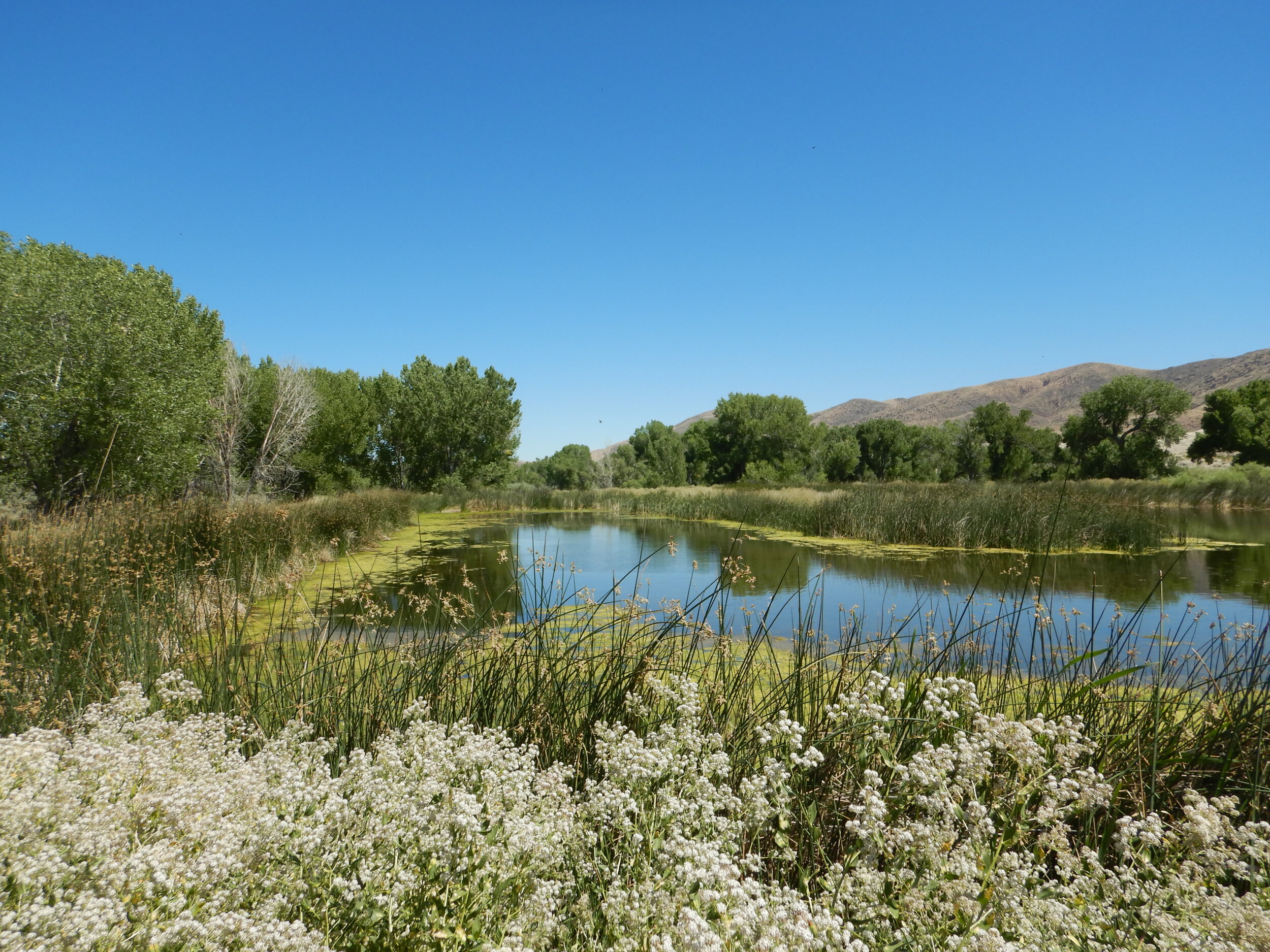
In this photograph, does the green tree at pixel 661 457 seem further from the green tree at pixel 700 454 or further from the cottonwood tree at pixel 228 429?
the cottonwood tree at pixel 228 429

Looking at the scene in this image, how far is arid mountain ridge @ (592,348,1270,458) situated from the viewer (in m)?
84.9

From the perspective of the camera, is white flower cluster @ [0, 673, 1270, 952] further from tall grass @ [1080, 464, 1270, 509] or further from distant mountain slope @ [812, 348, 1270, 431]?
distant mountain slope @ [812, 348, 1270, 431]

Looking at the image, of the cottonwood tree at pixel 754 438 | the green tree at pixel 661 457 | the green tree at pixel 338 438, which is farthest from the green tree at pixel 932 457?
the green tree at pixel 338 438

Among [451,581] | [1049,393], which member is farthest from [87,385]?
[1049,393]

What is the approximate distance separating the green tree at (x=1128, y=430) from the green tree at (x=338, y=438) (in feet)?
142

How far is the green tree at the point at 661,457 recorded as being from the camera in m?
53.5

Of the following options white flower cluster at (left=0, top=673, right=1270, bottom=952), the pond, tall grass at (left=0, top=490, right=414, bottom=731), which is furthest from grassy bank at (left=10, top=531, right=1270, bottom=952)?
tall grass at (left=0, top=490, right=414, bottom=731)

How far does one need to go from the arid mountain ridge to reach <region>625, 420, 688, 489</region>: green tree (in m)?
18.0

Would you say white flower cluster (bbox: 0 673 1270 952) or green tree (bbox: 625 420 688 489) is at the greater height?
green tree (bbox: 625 420 688 489)

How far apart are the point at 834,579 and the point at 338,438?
33.9 meters

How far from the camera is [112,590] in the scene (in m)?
4.55

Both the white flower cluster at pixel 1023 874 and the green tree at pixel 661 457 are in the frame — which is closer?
the white flower cluster at pixel 1023 874

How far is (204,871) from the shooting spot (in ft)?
4.00

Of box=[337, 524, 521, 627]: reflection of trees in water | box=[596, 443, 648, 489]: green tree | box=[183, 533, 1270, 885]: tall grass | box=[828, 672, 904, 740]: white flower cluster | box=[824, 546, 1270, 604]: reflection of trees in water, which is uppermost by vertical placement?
box=[596, 443, 648, 489]: green tree
